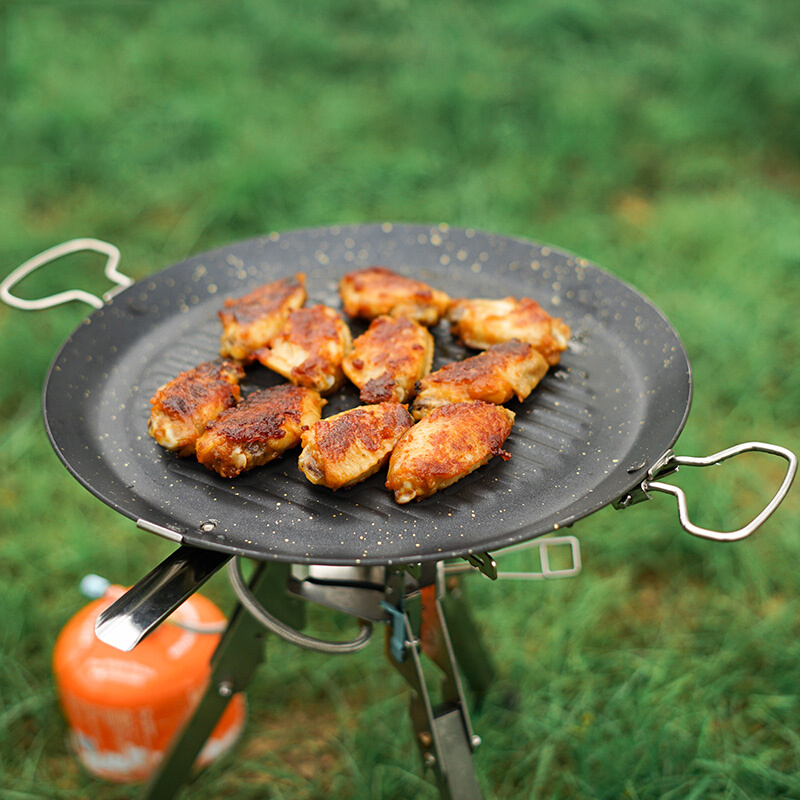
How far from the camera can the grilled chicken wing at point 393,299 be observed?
2467mm

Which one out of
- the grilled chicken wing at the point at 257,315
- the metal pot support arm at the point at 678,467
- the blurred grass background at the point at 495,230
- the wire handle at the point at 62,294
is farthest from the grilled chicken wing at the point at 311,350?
the blurred grass background at the point at 495,230

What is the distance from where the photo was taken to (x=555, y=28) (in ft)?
24.9

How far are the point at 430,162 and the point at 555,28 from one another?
2826 mm

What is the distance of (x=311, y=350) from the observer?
7.35 feet

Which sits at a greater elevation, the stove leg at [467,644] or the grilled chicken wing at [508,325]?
the grilled chicken wing at [508,325]

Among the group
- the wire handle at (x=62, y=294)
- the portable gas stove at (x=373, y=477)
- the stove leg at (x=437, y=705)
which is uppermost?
the wire handle at (x=62, y=294)

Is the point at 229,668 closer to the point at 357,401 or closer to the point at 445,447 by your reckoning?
the point at 357,401

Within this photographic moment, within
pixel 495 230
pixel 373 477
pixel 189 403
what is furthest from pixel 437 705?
pixel 495 230

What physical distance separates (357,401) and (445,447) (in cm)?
49

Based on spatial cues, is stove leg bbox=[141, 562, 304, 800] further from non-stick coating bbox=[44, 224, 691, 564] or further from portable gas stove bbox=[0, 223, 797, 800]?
non-stick coating bbox=[44, 224, 691, 564]

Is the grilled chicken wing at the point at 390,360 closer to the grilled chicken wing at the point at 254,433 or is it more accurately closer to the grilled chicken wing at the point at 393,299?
the grilled chicken wing at the point at 393,299

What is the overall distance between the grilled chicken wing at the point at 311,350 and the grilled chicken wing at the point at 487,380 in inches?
11.0

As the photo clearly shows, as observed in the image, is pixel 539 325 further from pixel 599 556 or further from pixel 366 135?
pixel 366 135

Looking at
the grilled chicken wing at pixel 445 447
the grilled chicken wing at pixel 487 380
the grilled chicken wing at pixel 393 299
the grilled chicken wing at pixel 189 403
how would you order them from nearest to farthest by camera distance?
the grilled chicken wing at pixel 445 447 → the grilled chicken wing at pixel 189 403 → the grilled chicken wing at pixel 487 380 → the grilled chicken wing at pixel 393 299
